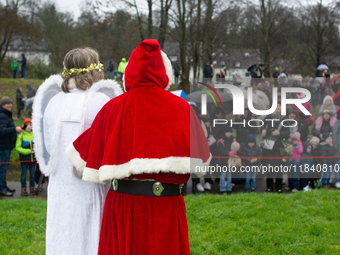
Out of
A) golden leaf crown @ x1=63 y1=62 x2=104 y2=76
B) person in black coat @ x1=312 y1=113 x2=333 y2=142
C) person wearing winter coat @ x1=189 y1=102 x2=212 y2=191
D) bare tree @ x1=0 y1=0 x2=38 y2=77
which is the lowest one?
person wearing winter coat @ x1=189 y1=102 x2=212 y2=191

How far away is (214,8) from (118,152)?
18220 mm

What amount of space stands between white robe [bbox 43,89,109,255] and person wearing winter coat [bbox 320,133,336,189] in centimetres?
631

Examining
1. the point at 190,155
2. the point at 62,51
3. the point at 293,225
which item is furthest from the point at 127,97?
the point at 62,51

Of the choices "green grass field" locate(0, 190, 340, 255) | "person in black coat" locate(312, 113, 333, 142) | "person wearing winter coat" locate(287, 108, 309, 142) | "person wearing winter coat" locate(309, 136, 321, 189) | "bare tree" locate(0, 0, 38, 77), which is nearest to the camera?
"green grass field" locate(0, 190, 340, 255)

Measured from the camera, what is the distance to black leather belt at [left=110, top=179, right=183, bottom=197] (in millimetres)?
2406

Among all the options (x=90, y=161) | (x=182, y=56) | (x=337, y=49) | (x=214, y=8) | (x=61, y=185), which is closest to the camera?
(x=90, y=161)

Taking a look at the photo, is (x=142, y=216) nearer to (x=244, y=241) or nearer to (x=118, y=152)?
(x=118, y=152)

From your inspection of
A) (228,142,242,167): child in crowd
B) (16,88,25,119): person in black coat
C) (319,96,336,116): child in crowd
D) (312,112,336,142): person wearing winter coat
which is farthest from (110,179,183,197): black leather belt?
(16,88,25,119): person in black coat

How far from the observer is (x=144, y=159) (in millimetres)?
2332

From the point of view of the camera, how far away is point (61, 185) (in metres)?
2.83

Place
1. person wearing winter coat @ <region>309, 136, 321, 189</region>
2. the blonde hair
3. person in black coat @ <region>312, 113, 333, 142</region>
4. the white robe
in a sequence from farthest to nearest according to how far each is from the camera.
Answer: person in black coat @ <region>312, 113, 333, 142</region>
person wearing winter coat @ <region>309, 136, 321, 189</region>
the blonde hair
the white robe

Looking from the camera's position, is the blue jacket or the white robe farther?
the blue jacket

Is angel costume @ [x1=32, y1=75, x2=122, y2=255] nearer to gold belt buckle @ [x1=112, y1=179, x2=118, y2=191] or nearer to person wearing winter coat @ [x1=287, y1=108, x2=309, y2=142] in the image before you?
gold belt buckle @ [x1=112, y1=179, x2=118, y2=191]

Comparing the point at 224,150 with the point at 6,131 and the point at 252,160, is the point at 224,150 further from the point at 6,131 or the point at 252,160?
the point at 6,131
